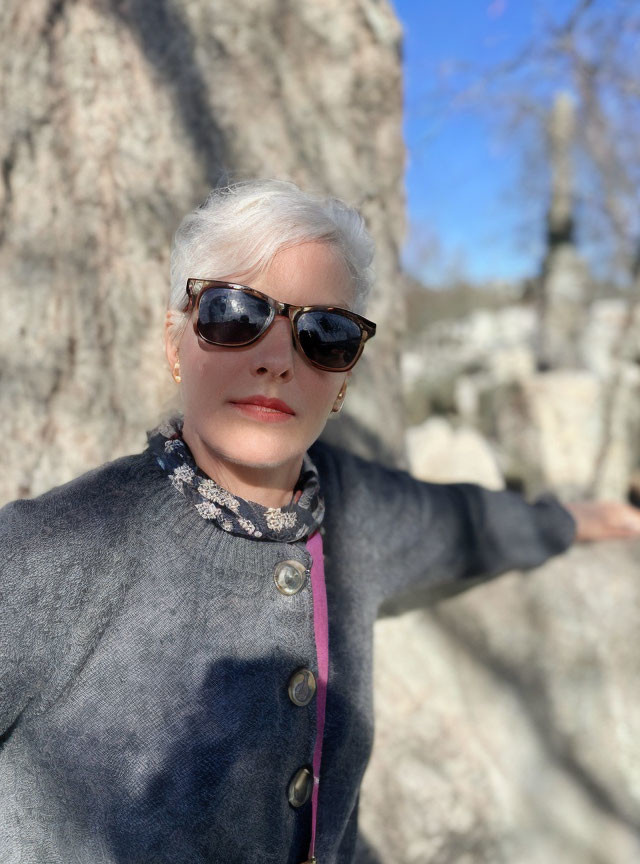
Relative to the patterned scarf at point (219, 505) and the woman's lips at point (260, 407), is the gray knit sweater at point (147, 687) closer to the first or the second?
the patterned scarf at point (219, 505)

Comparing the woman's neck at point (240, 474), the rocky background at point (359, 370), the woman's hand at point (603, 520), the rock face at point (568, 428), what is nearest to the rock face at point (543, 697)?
the rocky background at point (359, 370)

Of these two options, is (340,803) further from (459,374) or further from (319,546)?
(459,374)

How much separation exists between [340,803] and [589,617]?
4.36 feet

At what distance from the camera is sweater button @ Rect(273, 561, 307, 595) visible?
142cm

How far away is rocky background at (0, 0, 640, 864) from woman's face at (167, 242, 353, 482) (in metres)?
0.55

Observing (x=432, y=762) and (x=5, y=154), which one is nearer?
(x=5, y=154)

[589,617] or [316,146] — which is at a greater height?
[316,146]

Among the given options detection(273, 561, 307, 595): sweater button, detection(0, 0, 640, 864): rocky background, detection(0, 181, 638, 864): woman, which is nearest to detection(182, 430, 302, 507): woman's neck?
detection(0, 181, 638, 864): woman

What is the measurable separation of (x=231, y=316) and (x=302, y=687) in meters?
0.71

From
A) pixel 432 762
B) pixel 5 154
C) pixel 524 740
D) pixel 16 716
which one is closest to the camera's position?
pixel 16 716

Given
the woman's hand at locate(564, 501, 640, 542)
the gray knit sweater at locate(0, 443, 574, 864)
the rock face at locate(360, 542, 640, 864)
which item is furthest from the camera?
the rock face at locate(360, 542, 640, 864)

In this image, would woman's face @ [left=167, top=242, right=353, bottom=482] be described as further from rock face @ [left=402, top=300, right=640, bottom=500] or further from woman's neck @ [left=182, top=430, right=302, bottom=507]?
rock face @ [left=402, top=300, right=640, bottom=500]

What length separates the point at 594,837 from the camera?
8.27 feet

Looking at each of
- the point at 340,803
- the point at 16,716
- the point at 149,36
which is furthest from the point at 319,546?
the point at 149,36
